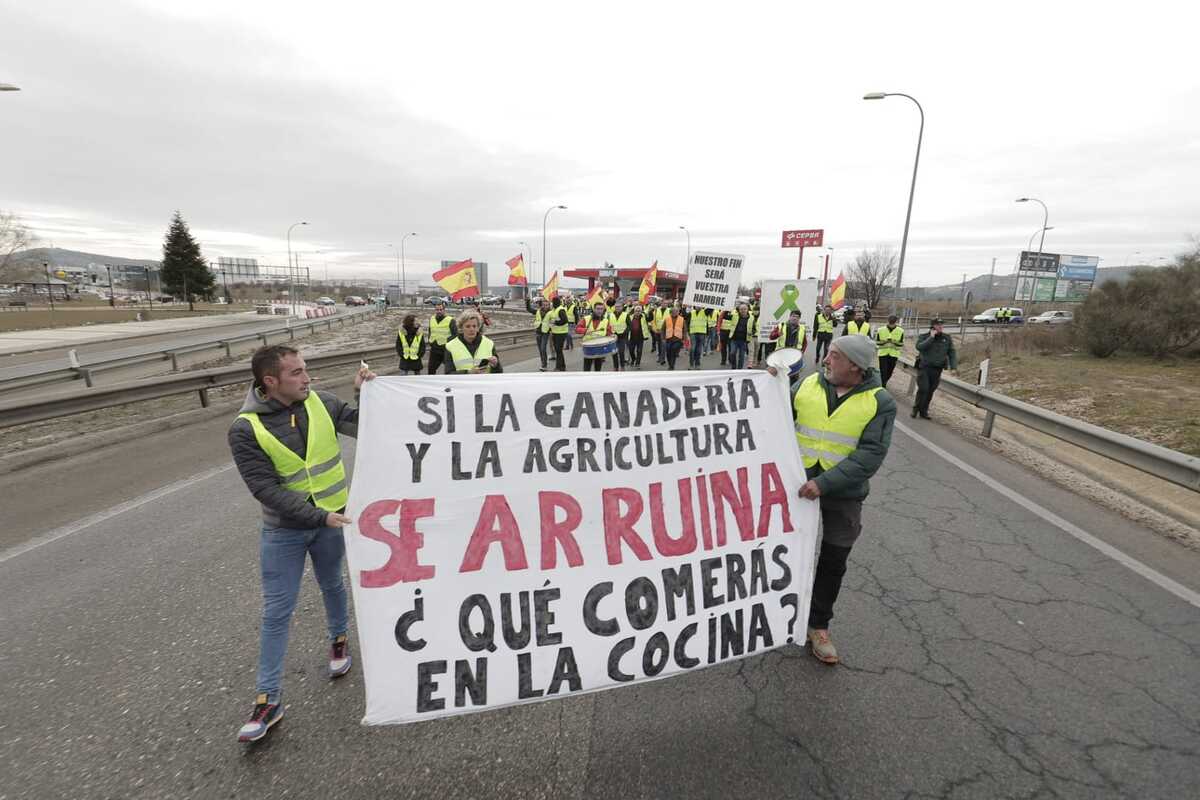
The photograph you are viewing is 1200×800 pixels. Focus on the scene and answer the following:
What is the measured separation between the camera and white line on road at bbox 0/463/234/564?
4.30 m

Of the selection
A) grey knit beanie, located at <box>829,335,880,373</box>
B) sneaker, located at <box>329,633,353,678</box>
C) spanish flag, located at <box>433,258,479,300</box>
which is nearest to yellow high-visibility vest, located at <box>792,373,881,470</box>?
grey knit beanie, located at <box>829,335,880,373</box>

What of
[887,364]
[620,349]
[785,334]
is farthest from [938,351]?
[620,349]

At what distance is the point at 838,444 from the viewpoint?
3027 mm

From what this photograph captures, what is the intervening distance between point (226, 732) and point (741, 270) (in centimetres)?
1117

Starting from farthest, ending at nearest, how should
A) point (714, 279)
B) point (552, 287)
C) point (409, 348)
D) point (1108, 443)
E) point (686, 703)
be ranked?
1. point (552, 287)
2. point (714, 279)
3. point (409, 348)
4. point (1108, 443)
5. point (686, 703)

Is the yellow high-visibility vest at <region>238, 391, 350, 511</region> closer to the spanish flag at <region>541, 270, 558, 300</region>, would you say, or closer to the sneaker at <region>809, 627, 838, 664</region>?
the sneaker at <region>809, 627, 838, 664</region>

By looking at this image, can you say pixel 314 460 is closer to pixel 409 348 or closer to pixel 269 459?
pixel 269 459

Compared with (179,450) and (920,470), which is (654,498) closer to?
(920,470)

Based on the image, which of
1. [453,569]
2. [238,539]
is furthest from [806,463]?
[238,539]

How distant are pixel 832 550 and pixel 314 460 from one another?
109 inches

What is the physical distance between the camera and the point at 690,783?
2.31m

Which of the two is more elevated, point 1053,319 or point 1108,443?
point 1053,319

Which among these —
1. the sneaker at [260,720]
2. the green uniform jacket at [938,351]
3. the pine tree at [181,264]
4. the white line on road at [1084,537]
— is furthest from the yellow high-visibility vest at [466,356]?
the pine tree at [181,264]

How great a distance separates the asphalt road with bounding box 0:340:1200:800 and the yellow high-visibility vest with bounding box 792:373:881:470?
3.80ft
